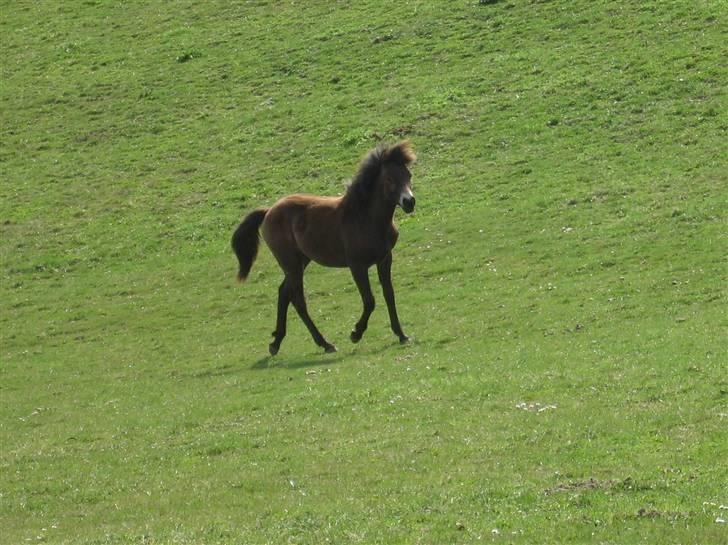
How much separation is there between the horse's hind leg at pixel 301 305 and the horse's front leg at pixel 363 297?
0.69 metres

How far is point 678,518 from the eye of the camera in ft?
32.1

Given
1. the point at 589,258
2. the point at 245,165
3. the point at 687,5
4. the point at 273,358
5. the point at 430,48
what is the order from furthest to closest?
the point at 430,48, the point at 687,5, the point at 245,165, the point at 589,258, the point at 273,358

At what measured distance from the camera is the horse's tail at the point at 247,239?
23.2 metres

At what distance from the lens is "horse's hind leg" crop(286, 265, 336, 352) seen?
21922 millimetres

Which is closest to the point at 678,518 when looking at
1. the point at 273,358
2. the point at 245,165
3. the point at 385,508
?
the point at 385,508

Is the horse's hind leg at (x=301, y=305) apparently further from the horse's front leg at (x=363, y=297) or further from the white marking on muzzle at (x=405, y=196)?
the white marking on muzzle at (x=405, y=196)

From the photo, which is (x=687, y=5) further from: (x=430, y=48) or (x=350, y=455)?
(x=350, y=455)

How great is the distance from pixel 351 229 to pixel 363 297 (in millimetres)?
1149

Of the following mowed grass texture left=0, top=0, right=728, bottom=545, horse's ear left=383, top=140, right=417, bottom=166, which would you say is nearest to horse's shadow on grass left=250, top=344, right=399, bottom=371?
mowed grass texture left=0, top=0, right=728, bottom=545

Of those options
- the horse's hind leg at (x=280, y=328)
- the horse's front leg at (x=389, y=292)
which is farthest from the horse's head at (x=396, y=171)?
the horse's hind leg at (x=280, y=328)

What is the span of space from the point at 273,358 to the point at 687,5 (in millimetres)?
26567

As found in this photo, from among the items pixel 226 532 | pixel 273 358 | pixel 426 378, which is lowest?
pixel 273 358

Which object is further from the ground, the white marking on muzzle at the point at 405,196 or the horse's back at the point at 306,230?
the white marking on muzzle at the point at 405,196

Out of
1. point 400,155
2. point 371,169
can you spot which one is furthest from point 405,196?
point 371,169
